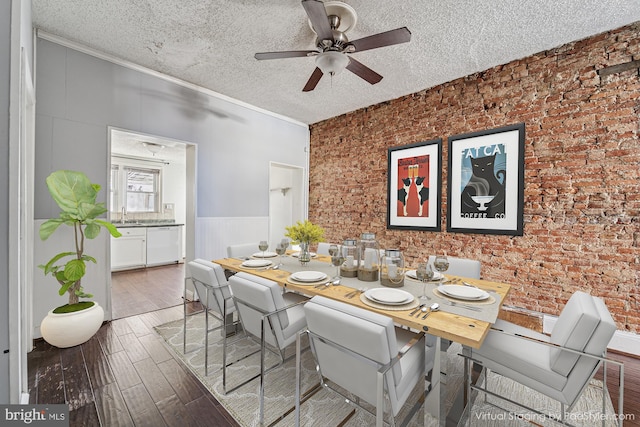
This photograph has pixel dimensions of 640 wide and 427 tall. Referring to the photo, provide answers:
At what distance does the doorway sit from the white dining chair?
3.20 ft

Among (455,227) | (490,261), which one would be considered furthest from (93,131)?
(490,261)

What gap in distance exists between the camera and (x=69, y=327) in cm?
217

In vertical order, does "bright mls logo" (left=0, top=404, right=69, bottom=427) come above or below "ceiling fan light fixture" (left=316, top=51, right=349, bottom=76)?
below

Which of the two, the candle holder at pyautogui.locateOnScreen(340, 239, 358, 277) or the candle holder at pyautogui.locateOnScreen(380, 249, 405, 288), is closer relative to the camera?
the candle holder at pyautogui.locateOnScreen(380, 249, 405, 288)

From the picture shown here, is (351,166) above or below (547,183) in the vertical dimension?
above

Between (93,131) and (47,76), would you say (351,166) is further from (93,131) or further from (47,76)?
(47,76)

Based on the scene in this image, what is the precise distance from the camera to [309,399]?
1.69 m

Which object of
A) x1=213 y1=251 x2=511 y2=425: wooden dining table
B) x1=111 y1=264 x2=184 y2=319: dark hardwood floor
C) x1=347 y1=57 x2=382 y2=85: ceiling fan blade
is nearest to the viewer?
x1=213 y1=251 x2=511 y2=425: wooden dining table

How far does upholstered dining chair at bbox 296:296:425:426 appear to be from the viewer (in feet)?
3.42

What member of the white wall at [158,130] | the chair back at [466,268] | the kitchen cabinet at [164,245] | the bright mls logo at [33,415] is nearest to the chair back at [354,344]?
the bright mls logo at [33,415]

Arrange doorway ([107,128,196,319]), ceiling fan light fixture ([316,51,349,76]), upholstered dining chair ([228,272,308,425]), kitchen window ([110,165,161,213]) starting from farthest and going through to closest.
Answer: kitchen window ([110,165,161,213])
doorway ([107,128,196,319])
ceiling fan light fixture ([316,51,349,76])
upholstered dining chair ([228,272,308,425])

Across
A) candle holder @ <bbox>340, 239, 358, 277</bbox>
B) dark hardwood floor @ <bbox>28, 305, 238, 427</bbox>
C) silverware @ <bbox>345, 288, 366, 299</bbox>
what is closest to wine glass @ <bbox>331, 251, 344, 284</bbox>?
candle holder @ <bbox>340, 239, 358, 277</bbox>

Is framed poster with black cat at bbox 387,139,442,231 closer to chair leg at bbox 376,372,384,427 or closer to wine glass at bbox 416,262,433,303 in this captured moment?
wine glass at bbox 416,262,433,303

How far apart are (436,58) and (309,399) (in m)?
3.43
